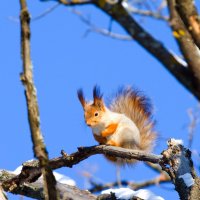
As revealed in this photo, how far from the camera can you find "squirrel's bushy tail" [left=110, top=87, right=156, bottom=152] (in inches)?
153

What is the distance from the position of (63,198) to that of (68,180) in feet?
1.16

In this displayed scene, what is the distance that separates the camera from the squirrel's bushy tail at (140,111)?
12.8 feet

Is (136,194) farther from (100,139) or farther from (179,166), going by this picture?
(100,139)

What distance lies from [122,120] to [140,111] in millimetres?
149

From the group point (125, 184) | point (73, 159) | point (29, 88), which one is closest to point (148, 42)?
point (29, 88)

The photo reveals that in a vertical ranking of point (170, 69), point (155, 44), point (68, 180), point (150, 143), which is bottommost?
point (170, 69)

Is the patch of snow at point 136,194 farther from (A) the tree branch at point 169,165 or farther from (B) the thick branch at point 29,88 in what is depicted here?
(B) the thick branch at point 29,88

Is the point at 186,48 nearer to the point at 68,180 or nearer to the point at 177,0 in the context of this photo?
the point at 177,0

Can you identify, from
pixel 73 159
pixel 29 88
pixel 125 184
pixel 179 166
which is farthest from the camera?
pixel 125 184

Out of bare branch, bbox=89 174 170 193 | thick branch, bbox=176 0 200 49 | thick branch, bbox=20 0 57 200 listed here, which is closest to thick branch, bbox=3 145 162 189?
thick branch, bbox=176 0 200 49

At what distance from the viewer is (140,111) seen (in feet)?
13.0

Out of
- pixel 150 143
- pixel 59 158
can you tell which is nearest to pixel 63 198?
pixel 59 158

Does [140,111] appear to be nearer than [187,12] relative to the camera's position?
No

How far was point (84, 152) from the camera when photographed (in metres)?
3.18
